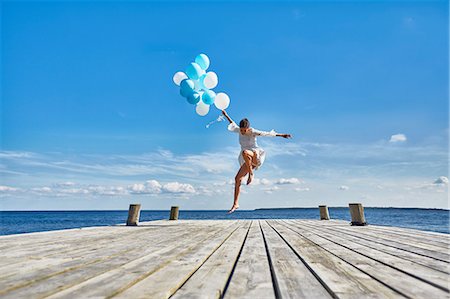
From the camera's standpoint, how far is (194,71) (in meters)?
7.86

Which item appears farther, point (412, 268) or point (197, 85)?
point (197, 85)

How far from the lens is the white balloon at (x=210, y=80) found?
8062 mm

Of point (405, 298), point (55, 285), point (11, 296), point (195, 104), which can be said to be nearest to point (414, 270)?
point (405, 298)

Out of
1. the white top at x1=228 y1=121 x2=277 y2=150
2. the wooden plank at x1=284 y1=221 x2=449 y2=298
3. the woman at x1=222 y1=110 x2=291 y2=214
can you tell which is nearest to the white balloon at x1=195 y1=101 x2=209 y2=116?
the woman at x1=222 y1=110 x2=291 y2=214

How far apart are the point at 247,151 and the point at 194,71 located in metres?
2.35

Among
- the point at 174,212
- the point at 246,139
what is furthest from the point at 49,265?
the point at 174,212

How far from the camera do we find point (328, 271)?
2.48 meters

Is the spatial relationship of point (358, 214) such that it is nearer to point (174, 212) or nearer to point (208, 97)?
point (208, 97)

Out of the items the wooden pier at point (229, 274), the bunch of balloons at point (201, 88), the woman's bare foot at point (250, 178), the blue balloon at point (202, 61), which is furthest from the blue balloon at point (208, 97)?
the wooden pier at point (229, 274)

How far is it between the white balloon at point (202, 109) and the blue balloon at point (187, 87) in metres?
0.41

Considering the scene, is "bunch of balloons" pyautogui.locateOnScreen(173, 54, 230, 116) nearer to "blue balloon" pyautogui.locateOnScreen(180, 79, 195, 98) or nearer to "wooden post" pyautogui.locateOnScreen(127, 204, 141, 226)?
"blue balloon" pyautogui.locateOnScreen(180, 79, 195, 98)

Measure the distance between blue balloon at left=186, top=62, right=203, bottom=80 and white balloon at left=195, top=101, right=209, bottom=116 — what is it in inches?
26.2

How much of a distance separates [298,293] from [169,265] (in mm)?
1314

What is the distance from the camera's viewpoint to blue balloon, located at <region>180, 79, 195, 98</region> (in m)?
7.89
